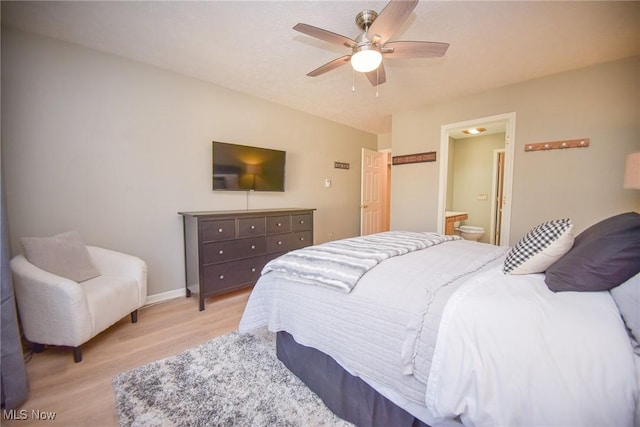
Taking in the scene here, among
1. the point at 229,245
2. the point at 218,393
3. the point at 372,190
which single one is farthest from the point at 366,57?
the point at 372,190

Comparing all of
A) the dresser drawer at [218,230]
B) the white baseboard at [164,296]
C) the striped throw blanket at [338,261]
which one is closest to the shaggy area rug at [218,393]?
the striped throw blanket at [338,261]

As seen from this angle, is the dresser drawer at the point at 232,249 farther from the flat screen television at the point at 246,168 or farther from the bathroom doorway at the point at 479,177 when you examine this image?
the bathroom doorway at the point at 479,177

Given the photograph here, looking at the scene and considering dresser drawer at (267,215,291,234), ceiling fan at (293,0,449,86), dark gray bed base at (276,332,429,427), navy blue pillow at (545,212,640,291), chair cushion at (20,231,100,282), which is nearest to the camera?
navy blue pillow at (545,212,640,291)

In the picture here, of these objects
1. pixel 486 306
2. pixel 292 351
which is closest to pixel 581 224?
pixel 486 306

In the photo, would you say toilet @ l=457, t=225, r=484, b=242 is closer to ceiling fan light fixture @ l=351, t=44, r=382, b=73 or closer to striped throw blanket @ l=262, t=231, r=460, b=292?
striped throw blanket @ l=262, t=231, r=460, b=292

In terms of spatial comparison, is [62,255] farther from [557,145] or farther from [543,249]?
[557,145]

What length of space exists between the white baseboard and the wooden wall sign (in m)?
3.56

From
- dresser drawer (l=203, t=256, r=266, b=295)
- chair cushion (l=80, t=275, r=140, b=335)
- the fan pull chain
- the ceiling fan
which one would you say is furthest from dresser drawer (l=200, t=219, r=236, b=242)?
the fan pull chain

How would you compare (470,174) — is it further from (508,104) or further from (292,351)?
(292,351)

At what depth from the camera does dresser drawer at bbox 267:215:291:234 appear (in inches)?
120

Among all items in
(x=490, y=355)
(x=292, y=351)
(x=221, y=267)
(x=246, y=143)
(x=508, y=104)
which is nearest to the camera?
(x=490, y=355)

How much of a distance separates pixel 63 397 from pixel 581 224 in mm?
4566

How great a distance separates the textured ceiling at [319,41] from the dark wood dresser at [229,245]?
152cm

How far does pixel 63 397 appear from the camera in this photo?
1474 millimetres
